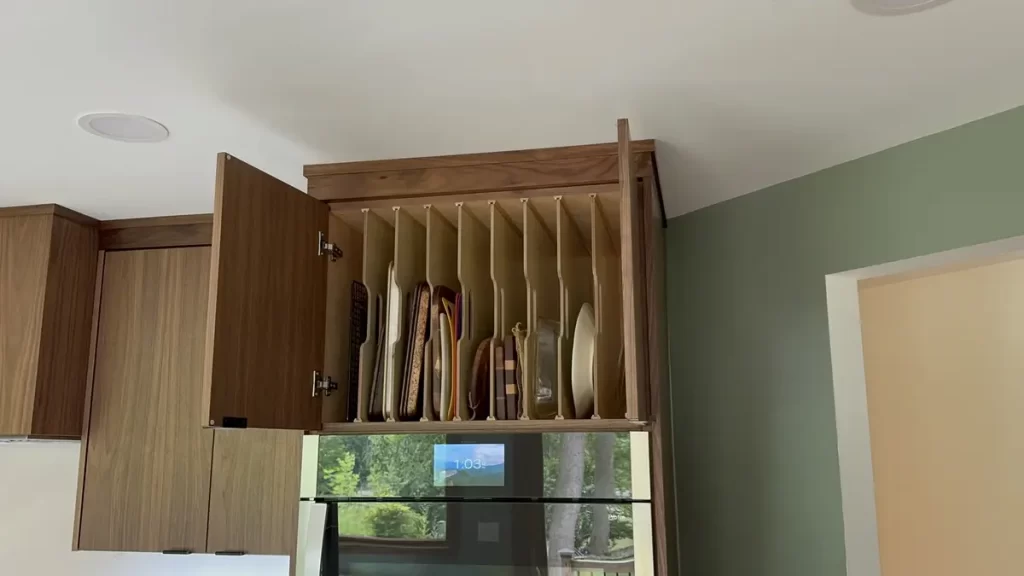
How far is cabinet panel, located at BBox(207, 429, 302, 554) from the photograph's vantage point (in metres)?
2.13

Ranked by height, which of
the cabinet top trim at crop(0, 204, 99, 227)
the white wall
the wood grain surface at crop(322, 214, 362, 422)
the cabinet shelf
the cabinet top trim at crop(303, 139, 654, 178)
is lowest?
the white wall

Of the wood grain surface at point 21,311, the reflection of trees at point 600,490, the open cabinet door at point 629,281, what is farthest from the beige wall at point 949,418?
the wood grain surface at point 21,311

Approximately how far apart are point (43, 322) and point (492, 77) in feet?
4.94

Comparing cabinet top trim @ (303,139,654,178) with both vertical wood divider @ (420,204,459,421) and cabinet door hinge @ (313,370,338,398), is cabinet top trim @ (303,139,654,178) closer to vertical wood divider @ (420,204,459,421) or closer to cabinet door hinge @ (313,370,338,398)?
vertical wood divider @ (420,204,459,421)

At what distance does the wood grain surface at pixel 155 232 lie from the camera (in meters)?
2.33

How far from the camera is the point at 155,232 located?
2359 millimetres

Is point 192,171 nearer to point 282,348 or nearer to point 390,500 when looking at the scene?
point 282,348

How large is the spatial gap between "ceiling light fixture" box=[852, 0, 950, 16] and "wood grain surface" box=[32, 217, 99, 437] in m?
2.08

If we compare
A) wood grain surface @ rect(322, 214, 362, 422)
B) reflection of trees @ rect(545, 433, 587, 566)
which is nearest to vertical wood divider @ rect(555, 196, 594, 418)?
reflection of trees @ rect(545, 433, 587, 566)

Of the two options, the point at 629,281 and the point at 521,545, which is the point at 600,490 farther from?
the point at 629,281

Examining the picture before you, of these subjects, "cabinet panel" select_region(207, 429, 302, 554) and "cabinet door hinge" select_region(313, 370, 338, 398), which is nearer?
"cabinet door hinge" select_region(313, 370, 338, 398)

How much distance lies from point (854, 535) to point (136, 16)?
174 cm

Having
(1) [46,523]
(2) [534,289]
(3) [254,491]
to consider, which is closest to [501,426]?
(2) [534,289]

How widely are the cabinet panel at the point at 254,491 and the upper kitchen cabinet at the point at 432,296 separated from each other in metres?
0.46
